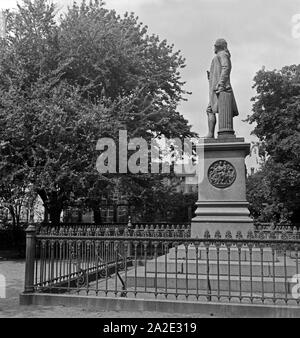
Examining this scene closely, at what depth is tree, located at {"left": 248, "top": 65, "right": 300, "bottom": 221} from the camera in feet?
85.6

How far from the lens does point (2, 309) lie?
7879 millimetres

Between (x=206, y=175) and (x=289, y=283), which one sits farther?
(x=206, y=175)

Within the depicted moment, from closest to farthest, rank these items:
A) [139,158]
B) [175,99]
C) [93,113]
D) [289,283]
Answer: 1. [289,283]
2. [93,113]
3. [139,158]
4. [175,99]

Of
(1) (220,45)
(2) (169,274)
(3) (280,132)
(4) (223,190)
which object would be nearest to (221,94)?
(1) (220,45)

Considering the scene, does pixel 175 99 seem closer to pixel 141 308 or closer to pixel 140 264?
pixel 140 264

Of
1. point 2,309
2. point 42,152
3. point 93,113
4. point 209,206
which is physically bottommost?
point 2,309

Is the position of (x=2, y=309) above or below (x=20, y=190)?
below

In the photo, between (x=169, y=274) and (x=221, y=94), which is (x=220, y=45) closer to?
(x=221, y=94)

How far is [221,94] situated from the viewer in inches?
452

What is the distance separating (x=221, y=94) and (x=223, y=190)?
263cm

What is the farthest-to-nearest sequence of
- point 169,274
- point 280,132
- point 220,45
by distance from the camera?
point 280,132, point 220,45, point 169,274
